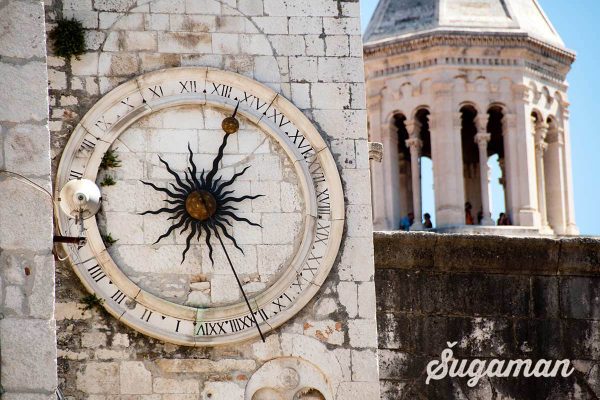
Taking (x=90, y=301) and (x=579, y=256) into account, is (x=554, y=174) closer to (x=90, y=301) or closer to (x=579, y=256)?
(x=579, y=256)

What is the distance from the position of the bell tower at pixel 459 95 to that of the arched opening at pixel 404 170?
1.5 inches

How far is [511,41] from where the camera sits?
4512 cm

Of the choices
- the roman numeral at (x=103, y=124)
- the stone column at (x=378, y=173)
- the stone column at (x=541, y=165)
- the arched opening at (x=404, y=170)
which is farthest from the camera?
the stone column at (x=541, y=165)

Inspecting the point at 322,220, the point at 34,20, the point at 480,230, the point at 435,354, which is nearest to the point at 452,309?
the point at 435,354

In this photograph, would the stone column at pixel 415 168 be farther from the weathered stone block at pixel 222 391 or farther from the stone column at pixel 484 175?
the weathered stone block at pixel 222 391

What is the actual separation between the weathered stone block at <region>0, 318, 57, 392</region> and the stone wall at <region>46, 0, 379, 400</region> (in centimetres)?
353

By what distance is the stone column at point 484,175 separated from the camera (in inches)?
1764

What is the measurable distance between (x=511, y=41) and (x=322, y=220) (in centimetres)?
2941

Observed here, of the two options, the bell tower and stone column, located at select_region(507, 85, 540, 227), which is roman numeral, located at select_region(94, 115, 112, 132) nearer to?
the bell tower

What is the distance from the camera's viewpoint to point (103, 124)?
16.1 meters

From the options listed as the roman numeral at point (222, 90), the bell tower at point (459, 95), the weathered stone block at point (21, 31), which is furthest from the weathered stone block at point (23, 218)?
the bell tower at point (459, 95)

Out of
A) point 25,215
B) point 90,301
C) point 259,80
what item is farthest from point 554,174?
point 25,215

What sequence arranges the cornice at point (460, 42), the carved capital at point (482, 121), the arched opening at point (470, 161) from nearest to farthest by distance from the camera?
1. the cornice at point (460, 42)
2. the carved capital at point (482, 121)
3. the arched opening at point (470, 161)

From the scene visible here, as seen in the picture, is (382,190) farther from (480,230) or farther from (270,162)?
(270,162)
